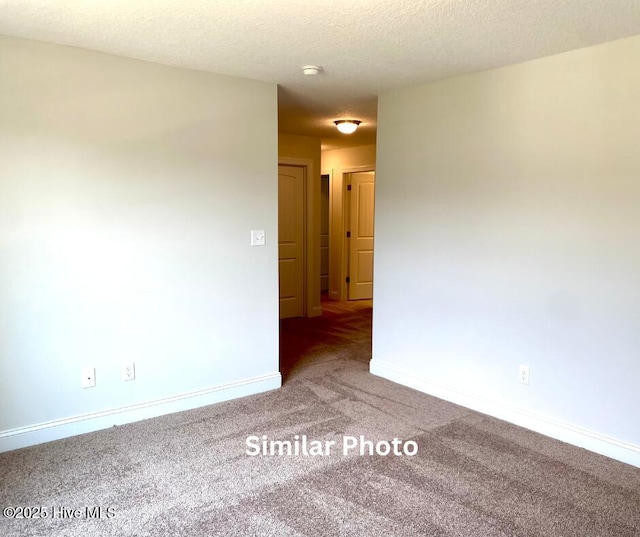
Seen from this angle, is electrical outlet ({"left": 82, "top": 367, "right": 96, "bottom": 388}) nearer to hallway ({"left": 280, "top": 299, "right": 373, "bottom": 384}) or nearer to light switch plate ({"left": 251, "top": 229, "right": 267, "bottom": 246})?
light switch plate ({"left": 251, "top": 229, "right": 267, "bottom": 246})

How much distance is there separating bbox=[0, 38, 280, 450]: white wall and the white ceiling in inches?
8.7

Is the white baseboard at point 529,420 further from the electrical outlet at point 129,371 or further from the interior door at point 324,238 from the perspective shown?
the interior door at point 324,238

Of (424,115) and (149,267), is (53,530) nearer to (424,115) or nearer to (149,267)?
(149,267)

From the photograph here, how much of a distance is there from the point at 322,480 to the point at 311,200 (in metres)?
4.29

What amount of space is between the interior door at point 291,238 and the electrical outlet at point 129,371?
10.3 feet

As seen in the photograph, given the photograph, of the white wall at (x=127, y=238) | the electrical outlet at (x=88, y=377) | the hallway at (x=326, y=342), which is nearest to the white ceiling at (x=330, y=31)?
the white wall at (x=127, y=238)

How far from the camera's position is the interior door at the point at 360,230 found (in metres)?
7.45

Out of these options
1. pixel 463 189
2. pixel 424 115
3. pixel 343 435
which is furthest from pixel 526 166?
pixel 343 435

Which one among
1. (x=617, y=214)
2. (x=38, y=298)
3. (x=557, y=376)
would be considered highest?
(x=617, y=214)

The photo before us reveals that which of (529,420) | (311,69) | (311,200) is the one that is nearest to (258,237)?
(311,69)

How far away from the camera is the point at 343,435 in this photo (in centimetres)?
297

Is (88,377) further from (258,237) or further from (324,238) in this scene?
(324,238)

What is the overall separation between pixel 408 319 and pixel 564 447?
→ 1415 millimetres

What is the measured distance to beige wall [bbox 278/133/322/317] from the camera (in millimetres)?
6027
